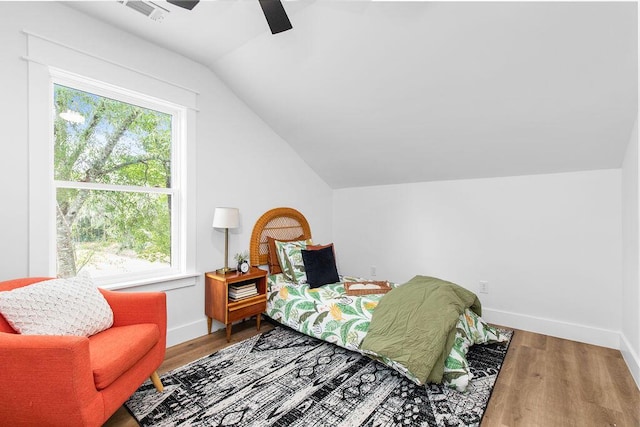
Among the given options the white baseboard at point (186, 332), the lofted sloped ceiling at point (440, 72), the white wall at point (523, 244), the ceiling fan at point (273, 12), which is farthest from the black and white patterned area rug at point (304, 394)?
the ceiling fan at point (273, 12)

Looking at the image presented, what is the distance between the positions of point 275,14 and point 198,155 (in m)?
1.57

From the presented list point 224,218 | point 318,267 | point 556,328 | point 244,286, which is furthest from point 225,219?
point 556,328

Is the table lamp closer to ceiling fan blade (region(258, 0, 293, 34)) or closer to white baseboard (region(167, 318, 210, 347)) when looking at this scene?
white baseboard (region(167, 318, 210, 347))

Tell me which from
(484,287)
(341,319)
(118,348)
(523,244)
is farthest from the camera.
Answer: (484,287)

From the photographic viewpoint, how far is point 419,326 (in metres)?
2.07

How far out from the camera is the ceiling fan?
165cm

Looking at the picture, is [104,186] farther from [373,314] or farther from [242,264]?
[373,314]

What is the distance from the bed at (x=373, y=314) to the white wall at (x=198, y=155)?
40 cm

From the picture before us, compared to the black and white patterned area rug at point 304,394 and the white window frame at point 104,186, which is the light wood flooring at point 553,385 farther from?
the white window frame at point 104,186

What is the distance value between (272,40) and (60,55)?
1.50 meters

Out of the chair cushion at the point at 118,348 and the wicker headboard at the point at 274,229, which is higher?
the wicker headboard at the point at 274,229

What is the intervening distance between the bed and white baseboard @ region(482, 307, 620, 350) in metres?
0.42

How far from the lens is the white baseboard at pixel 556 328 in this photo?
2609 millimetres

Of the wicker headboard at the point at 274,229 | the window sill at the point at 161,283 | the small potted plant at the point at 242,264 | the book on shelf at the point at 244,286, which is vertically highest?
the wicker headboard at the point at 274,229
